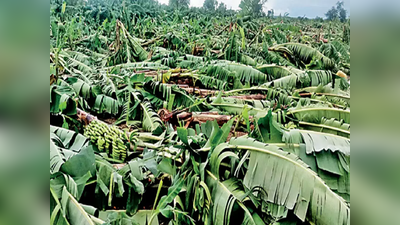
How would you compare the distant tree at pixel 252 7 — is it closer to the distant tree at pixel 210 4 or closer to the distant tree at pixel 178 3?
the distant tree at pixel 210 4

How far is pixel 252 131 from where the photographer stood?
4.36ft

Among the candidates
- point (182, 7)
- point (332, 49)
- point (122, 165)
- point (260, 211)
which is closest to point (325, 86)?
point (332, 49)

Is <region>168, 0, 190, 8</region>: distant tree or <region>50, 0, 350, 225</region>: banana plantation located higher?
<region>168, 0, 190, 8</region>: distant tree

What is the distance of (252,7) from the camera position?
1.36 metres

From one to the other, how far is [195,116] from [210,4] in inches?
17.8

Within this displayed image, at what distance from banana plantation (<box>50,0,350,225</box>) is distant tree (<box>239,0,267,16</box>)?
0.02 meters

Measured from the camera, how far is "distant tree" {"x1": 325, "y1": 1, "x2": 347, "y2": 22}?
1.28 meters

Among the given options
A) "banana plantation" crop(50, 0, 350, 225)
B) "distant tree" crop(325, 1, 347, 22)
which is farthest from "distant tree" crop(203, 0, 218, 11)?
"distant tree" crop(325, 1, 347, 22)

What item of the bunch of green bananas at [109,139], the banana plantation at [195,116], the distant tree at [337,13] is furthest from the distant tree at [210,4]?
the bunch of green bananas at [109,139]

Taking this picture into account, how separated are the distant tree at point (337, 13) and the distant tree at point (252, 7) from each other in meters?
0.25

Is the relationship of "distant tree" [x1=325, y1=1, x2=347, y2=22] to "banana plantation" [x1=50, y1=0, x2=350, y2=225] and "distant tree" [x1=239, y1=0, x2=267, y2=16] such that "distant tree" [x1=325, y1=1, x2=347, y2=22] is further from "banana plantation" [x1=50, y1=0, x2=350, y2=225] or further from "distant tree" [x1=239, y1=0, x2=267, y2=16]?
"distant tree" [x1=239, y1=0, x2=267, y2=16]

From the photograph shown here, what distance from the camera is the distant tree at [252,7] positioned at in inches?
53.1

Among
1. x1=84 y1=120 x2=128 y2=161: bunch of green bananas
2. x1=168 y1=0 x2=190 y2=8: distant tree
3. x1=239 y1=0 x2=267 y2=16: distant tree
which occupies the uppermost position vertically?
x1=239 y1=0 x2=267 y2=16: distant tree

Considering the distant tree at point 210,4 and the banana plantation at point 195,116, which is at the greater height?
the distant tree at point 210,4
